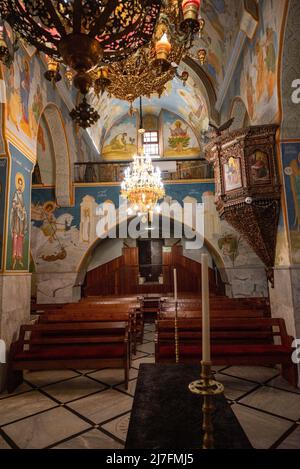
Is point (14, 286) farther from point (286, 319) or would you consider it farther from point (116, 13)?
point (286, 319)

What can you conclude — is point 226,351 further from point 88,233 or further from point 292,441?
point 88,233

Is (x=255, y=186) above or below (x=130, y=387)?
above

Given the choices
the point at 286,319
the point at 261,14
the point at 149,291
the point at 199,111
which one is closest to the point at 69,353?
the point at 286,319

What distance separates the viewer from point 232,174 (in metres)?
5.37

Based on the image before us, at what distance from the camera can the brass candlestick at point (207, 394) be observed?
105cm

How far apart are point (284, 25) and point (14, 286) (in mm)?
6521

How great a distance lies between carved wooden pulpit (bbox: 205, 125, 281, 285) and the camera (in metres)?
4.95

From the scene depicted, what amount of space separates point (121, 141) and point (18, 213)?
11.4 metres

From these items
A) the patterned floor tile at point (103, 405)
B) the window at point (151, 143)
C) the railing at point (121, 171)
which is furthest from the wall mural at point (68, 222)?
the patterned floor tile at point (103, 405)

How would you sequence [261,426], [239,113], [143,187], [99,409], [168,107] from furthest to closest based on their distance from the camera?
[168,107] < [239,113] < [143,187] < [99,409] < [261,426]

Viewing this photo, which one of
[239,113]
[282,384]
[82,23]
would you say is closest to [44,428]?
[282,384]

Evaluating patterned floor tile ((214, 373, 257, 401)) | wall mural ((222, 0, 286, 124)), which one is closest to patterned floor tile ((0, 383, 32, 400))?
patterned floor tile ((214, 373, 257, 401))

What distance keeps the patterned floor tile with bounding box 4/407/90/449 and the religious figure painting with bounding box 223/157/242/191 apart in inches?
176

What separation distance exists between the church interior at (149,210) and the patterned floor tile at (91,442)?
0.02 meters
